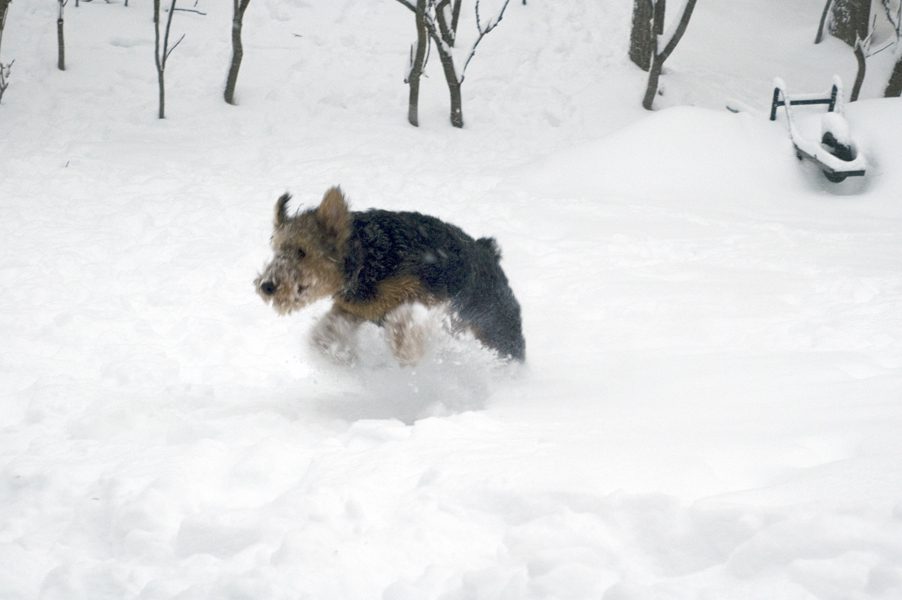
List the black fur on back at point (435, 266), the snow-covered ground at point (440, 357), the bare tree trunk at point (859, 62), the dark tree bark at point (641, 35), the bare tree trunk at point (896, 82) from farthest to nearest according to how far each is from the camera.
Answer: the dark tree bark at point (641, 35)
the bare tree trunk at point (859, 62)
the bare tree trunk at point (896, 82)
the black fur on back at point (435, 266)
the snow-covered ground at point (440, 357)

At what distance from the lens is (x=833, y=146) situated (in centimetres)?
941

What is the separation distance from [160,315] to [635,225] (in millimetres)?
4814

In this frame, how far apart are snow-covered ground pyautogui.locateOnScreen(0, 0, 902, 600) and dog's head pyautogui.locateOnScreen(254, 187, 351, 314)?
51cm

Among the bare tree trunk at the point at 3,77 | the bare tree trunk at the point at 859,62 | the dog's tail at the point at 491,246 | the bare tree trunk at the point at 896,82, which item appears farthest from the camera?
the bare tree trunk at the point at 859,62

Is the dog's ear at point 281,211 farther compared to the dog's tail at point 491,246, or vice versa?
the dog's tail at point 491,246

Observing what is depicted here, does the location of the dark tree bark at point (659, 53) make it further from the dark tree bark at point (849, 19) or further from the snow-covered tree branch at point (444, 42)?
the dark tree bark at point (849, 19)

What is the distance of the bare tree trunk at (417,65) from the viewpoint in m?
11.7

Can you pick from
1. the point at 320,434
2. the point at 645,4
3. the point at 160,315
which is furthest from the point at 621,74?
the point at 320,434

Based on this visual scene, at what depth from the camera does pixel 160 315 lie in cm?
584

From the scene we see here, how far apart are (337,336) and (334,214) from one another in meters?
0.73

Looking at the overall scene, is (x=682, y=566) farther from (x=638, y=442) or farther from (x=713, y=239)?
(x=713, y=239)

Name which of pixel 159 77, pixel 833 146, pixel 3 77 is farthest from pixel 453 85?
pixel 3 77

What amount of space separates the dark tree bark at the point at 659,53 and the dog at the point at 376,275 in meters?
9.46

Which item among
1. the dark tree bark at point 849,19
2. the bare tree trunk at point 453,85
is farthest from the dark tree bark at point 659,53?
the dark tree bark at point 849,19
